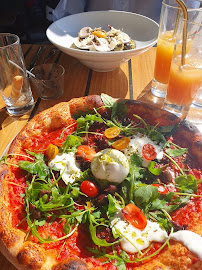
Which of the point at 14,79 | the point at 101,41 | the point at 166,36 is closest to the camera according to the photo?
the point at 14,79

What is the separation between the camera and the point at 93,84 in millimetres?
2551

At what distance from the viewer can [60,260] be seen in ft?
4.05

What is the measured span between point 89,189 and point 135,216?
0.30 metres

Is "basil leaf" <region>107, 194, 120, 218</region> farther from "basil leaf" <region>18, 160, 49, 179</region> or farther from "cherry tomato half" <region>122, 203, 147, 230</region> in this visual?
"basil leaf" <region>18, 160, 49, 179</region>

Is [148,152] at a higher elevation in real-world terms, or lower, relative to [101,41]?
lower

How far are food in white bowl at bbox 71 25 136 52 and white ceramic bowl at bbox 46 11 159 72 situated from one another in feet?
0.40

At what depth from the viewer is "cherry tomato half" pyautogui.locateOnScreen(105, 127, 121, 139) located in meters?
1.78

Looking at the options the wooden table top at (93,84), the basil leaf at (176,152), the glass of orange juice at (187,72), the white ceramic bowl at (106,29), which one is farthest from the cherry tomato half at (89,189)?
the white ceramic bowl at (106,29)

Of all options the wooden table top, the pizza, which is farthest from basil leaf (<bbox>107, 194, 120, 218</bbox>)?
the wooden table top

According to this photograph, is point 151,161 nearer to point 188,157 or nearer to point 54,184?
point 188,157

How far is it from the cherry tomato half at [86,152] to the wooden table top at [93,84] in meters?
0.63

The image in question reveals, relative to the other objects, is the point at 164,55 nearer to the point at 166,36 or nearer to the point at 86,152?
the point at 166,36

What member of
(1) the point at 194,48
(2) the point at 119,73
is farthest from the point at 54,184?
(2) the point at 119,73

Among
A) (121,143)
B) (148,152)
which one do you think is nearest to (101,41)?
(121,143)
